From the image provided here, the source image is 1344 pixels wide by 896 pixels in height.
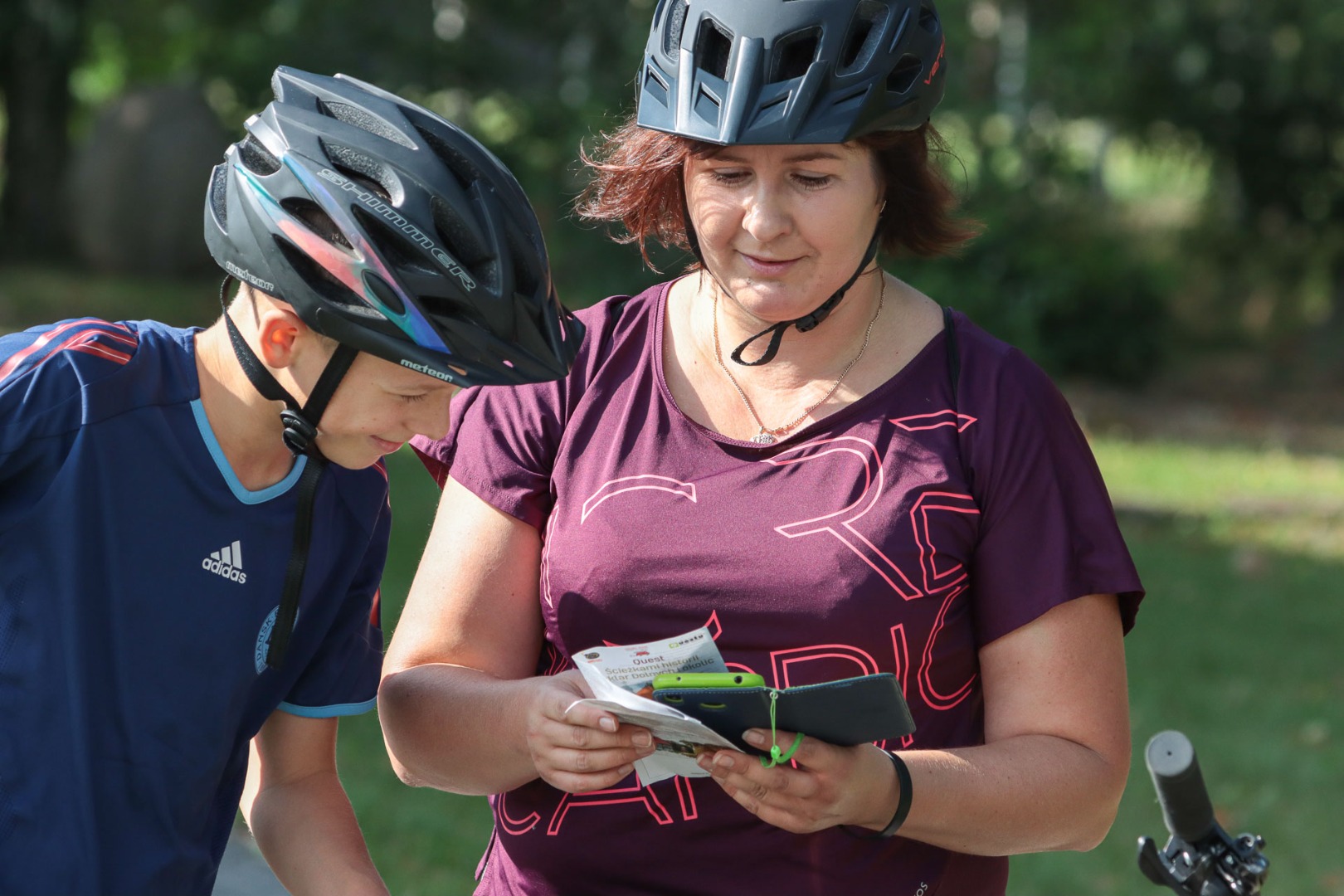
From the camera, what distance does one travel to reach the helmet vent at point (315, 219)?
2293mm

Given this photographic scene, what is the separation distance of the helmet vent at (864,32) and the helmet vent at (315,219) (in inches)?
39.5

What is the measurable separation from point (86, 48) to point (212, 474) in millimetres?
17146

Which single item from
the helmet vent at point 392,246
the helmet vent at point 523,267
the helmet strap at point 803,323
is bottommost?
the helmet strap at point 803,323

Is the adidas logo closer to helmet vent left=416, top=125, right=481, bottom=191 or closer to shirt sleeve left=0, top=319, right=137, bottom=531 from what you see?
shirt sleeve left=0, top=319, right=137, bottom=531

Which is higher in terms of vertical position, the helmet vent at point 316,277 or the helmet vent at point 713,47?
the helmet vent at point 713,47

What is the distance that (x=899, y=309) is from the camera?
9.58 feet

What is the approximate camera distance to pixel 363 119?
2.39 metres

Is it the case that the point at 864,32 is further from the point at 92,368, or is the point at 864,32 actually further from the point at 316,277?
the point at 92,368

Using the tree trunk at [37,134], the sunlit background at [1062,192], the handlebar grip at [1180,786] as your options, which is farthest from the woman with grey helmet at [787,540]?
the tree trunk at [37,134]

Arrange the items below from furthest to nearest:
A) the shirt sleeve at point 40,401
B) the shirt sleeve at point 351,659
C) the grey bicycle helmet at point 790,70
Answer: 1. the grey bicycle helmet at point 790,70
2. the shirt sleeve at point 351,659
3. the shirt sleeve at point 40,401

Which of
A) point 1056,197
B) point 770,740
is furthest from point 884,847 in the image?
point 1056,197

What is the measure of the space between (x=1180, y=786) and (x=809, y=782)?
0.66 metres

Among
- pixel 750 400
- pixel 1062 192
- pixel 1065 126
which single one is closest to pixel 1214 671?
pixel 750 400

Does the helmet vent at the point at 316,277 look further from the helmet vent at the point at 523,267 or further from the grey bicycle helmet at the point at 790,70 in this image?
the grey bicycle helmet at the point at 790,70
